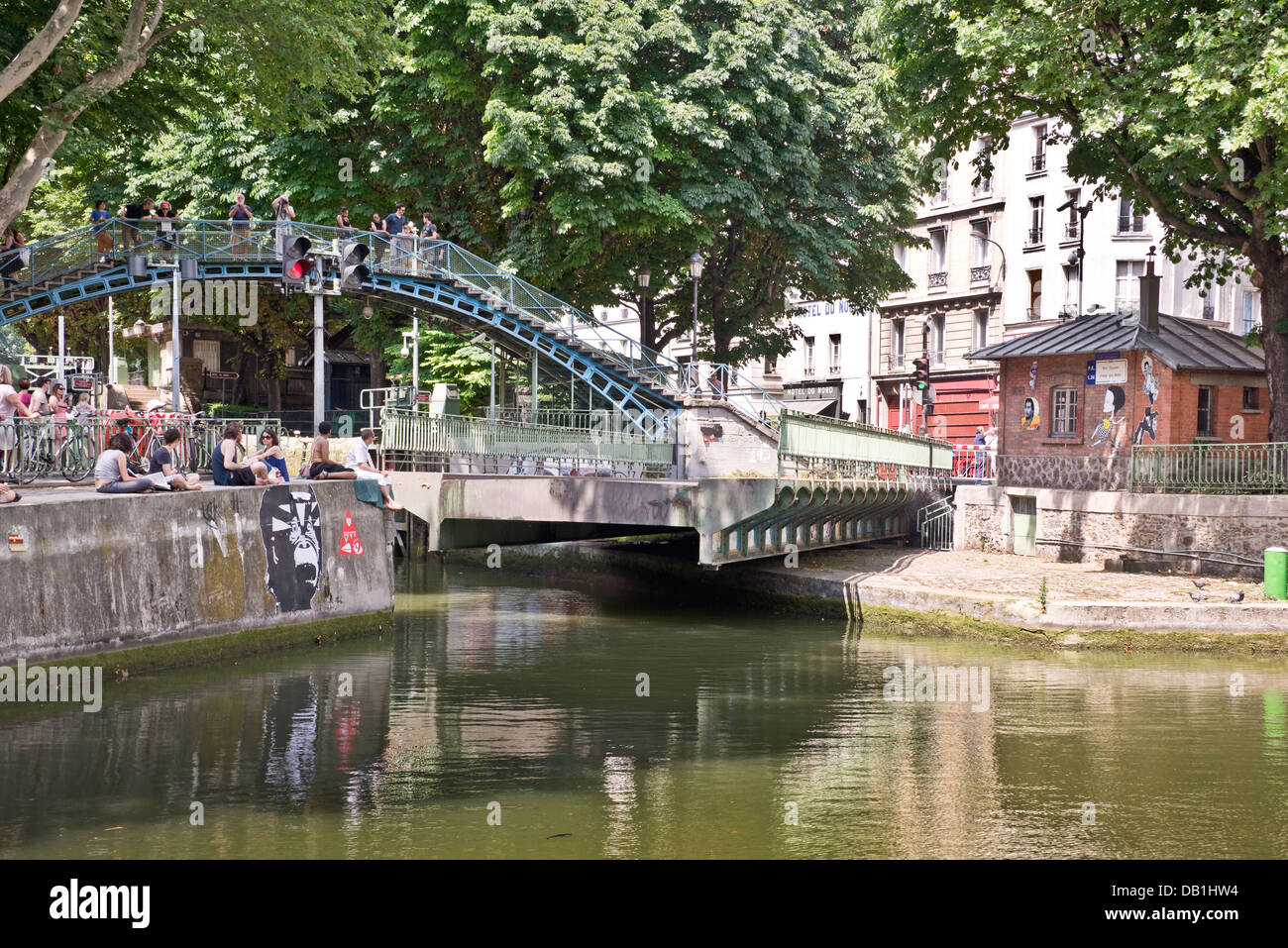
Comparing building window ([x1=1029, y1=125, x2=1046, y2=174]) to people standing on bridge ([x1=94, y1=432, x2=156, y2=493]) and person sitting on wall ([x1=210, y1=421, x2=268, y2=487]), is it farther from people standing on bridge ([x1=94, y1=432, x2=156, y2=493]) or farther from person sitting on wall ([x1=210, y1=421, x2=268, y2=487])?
people standing on bridge ([x1=94, y1=432, x2=156, y2=493])

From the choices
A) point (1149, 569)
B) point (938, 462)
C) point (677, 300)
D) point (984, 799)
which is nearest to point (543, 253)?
point (677, 300)

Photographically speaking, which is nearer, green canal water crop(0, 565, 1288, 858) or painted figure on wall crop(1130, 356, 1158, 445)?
green canal water crop(0, 565, 1288, 858)

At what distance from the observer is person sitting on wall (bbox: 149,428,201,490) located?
1709cm

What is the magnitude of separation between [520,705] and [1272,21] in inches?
639

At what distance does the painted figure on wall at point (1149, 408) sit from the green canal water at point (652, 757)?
1005 cm

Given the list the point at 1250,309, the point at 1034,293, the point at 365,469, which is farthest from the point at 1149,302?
the point at 1250,309

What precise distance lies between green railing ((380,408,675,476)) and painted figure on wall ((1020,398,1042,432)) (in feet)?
34.8

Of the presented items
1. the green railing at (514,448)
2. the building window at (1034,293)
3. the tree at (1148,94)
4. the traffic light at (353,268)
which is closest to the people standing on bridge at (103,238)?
→ the green railing at (514,448)

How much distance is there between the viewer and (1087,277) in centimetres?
4447

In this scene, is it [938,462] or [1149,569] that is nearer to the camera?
[1149,569]

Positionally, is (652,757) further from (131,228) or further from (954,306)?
(954,306)

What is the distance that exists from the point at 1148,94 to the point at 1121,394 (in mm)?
8703

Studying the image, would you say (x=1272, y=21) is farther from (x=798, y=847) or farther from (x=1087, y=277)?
(x=1087, y=277)

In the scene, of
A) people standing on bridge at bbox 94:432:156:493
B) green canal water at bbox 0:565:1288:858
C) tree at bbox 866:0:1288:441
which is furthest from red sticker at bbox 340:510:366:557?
tree at bbox 866:0:1288:441
